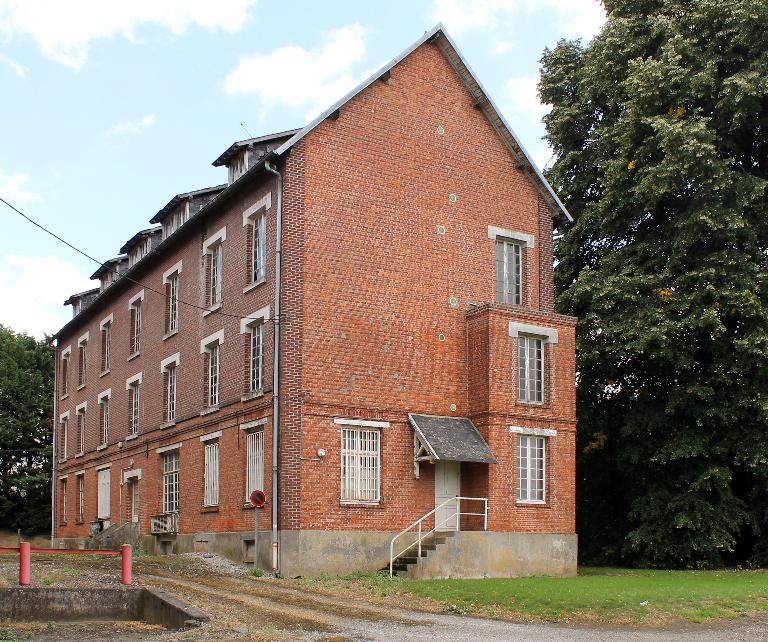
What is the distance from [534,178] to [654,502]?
9.61 metres

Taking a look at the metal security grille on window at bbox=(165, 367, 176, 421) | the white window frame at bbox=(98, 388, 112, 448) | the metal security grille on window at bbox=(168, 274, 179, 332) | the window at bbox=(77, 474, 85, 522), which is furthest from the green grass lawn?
the window at bbox=(77, 474, 85, 522)

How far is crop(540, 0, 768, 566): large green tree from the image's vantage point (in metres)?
28.5

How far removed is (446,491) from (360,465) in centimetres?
259

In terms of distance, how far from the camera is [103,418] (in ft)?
129

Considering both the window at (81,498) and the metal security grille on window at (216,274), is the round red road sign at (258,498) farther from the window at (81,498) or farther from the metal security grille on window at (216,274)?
the window at (81,498)

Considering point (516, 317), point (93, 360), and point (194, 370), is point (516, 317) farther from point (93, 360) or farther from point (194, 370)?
→ point (93, 360)

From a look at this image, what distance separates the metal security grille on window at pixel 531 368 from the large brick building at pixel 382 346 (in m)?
0.05

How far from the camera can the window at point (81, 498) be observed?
40594mm

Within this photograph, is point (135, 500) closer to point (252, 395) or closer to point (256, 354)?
point (256, 354)

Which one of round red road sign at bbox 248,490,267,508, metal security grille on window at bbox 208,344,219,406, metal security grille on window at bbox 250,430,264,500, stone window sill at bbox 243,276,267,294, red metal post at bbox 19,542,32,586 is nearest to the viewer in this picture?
red metal post at bbox 19,542,32,586

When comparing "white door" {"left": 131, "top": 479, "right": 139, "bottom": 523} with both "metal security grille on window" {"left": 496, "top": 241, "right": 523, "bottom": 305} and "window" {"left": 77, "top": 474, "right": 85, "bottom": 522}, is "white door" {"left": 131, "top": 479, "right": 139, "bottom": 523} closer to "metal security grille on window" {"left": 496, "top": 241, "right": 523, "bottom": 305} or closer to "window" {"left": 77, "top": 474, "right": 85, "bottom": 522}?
"window" {"left": 77, "top": 474, "right": 85, "bottom": 522}

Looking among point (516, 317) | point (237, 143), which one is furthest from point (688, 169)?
point (237, 143)

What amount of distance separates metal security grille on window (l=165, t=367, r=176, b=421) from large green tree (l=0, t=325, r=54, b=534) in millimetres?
24099

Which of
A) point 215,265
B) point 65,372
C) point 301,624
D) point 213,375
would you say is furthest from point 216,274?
point 65,372
